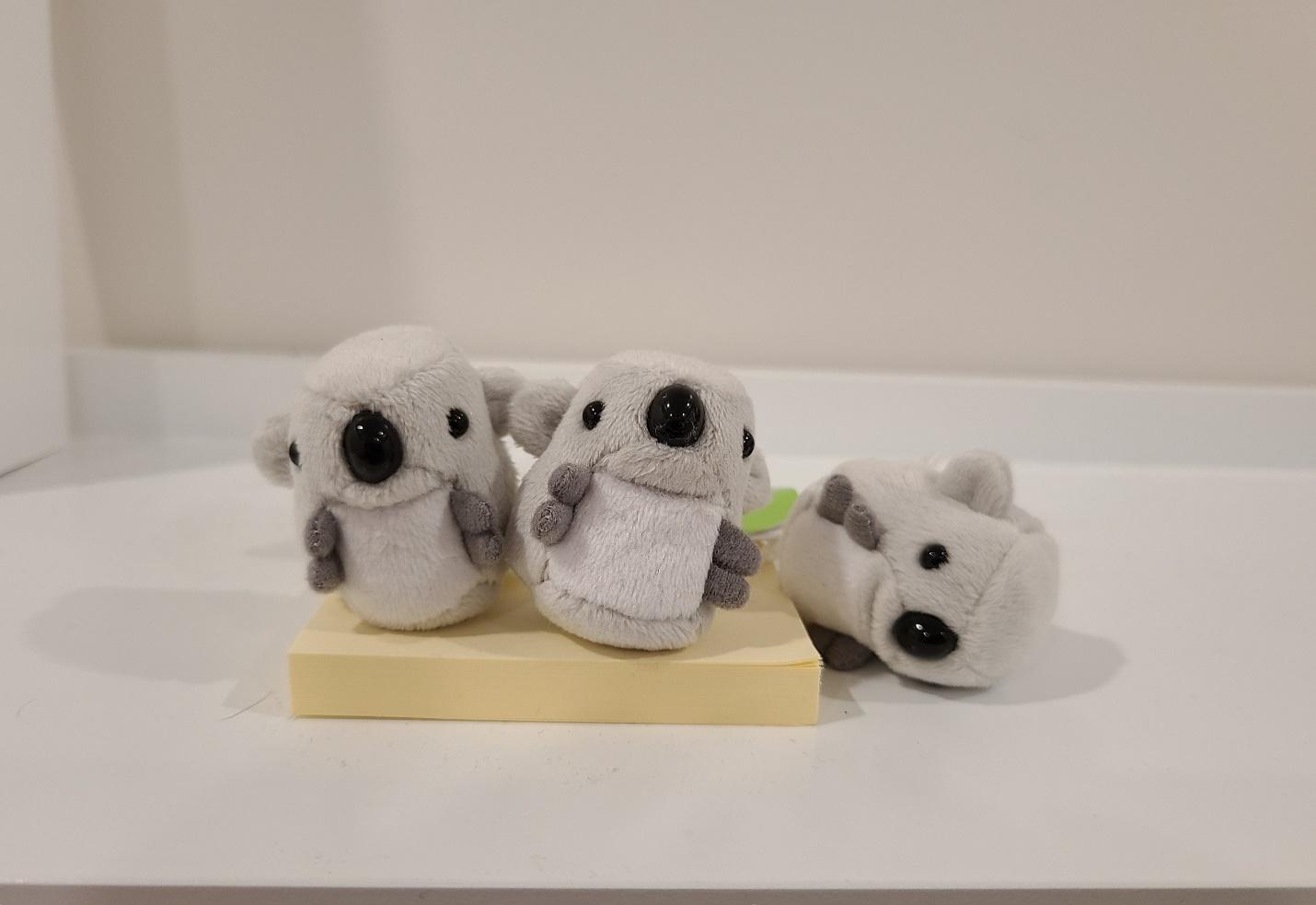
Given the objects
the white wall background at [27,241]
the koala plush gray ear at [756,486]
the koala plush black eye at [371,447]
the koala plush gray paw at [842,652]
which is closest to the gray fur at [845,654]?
the koala plush gray paw at [842,652]

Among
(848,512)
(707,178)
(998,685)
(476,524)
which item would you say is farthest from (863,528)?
(707,178)

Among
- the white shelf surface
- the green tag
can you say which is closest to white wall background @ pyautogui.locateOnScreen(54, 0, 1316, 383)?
the green tag

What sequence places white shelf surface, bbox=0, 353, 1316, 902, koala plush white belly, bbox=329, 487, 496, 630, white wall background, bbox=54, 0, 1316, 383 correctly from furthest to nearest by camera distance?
white wall background, bbox=54, 0, 1316, 383 → koala plush white belly, bbox=329, 487, 496, 630 → white shelf surface, bbox=0, 353, 1316, 902

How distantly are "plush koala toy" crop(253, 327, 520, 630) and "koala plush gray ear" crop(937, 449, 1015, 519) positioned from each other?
1.00 feet

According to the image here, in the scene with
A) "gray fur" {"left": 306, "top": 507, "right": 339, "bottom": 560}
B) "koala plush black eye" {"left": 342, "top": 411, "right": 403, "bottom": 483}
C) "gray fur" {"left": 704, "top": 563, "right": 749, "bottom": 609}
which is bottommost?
"gray fur" {"left": 704, "top": 563, "right": 749, "bottom": 609}

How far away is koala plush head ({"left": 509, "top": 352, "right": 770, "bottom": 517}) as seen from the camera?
0.56 m

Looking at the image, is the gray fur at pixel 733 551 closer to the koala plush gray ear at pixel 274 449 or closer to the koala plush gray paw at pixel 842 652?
the koala plush gray paw at pixel 842 652

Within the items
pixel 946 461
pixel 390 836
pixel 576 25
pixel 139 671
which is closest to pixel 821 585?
pixel 946 461

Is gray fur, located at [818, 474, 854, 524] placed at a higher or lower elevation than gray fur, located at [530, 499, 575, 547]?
lower

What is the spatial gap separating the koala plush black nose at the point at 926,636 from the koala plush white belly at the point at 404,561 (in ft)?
0.90

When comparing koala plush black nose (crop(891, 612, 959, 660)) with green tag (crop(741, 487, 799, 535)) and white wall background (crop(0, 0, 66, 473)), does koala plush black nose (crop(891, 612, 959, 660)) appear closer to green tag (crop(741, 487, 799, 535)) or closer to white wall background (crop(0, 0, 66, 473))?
green tag (crop(741, 487, 799, 535))

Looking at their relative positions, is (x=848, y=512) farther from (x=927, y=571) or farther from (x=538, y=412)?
(x=538, y=412)

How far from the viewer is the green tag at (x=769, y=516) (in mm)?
872

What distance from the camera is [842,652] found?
25.8 inches
